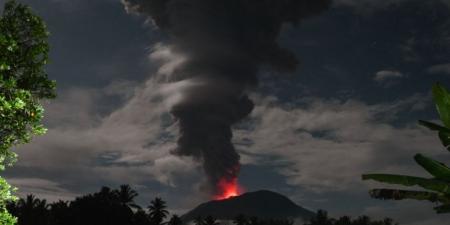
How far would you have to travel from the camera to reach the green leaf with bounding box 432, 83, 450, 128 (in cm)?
392

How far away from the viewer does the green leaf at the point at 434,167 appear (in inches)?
160

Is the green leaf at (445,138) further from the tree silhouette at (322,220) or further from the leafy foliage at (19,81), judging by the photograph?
the tree silhouette at (322,220)

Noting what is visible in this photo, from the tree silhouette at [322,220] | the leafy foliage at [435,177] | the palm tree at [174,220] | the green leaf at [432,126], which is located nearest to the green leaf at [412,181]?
the leafy foliage at [435,177]

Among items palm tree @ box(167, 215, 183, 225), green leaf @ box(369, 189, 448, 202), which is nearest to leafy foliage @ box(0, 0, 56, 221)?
green leaf @ box(369, 189, 448, 202)

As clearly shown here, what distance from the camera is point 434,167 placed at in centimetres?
411

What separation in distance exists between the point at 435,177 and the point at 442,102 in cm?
65

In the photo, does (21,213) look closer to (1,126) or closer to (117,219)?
(117,219)

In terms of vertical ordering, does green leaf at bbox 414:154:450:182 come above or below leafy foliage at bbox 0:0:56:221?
below

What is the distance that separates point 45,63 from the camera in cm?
1539

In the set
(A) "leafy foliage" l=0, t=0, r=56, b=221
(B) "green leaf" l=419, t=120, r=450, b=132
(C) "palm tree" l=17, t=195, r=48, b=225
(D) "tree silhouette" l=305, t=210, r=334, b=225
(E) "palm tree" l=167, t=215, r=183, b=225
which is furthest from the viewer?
(D) "tree silhouette" l=305, t=210, r=334, b=225

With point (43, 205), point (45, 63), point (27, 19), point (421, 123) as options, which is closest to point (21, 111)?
point (45, 63)

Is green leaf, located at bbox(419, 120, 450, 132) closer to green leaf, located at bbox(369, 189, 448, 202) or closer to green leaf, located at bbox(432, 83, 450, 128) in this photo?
green leaf, located at bbox(432, 83, 450, 128)

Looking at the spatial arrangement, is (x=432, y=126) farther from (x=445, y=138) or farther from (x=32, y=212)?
(x=32, y=212)

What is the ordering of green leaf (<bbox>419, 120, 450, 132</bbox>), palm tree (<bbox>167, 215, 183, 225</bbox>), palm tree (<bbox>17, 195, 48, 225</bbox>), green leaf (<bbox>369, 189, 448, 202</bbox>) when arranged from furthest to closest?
palm tree (<bbox>167, 215, 183, 225</bbox>) → palm tree (<bbox>17, 195, 48, 225</bbox>) → green leaf (<bbox>369, 189, 448, 202</bbox>) → green leaf (<bbox>419, 120, 450, 132</bbox>)
